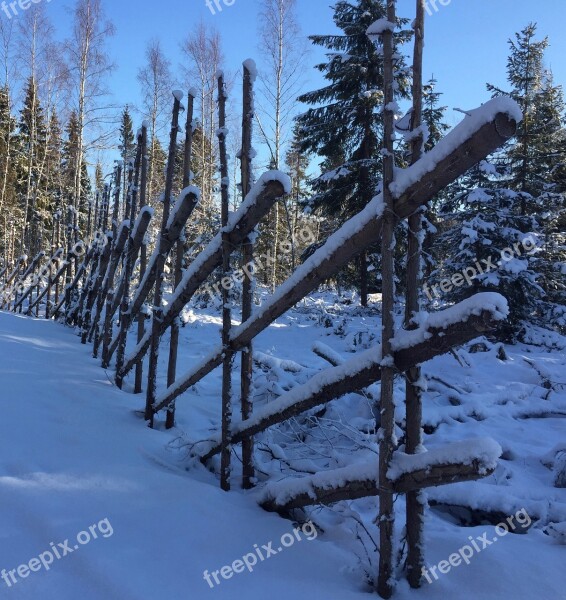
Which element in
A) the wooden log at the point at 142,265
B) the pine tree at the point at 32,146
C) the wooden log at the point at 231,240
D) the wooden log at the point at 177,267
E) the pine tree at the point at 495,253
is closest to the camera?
the wooden log at the point at 231,240

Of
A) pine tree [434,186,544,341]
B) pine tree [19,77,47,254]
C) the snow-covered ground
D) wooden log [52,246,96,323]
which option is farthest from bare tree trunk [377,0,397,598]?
pine tree [19,77,47,254]

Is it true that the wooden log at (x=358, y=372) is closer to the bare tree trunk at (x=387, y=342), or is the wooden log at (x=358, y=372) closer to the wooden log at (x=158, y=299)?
the bare tree trunk at (x=387, y=342)

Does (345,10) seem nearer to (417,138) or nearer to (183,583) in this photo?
(417,138)

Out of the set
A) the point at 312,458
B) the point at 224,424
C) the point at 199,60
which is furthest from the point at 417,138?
the point at 199,60

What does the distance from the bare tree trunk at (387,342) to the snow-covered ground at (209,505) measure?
206 mm

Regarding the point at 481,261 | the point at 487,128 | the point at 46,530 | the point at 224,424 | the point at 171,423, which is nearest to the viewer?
the point at 487,128

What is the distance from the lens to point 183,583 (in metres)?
1.94

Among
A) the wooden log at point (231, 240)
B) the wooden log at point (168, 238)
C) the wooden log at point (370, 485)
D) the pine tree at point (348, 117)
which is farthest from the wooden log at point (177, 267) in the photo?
the pine tree at point (348, 117)

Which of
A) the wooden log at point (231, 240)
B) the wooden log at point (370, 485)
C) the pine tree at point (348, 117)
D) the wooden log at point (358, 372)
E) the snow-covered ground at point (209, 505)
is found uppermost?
the pine tree at point (348, 117)

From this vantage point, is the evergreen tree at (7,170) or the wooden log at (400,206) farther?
the evergreen tree at (7,170)

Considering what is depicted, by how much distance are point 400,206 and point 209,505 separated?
2001mm

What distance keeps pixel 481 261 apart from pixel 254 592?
946 cm

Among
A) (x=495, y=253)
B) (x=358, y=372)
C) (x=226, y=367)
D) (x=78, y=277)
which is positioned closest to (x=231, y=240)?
(x=226, y=367)

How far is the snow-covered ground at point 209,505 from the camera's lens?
1.96 meters
